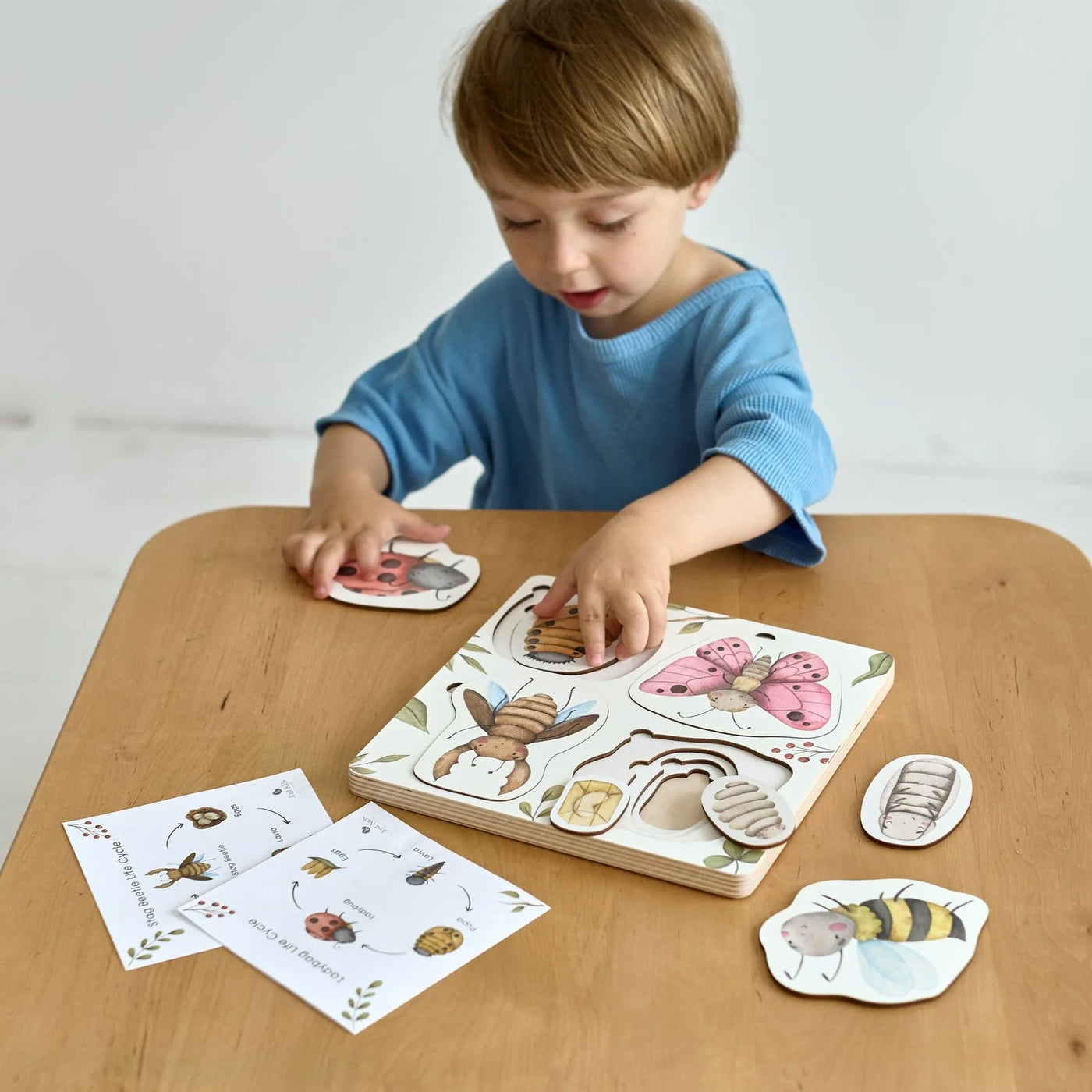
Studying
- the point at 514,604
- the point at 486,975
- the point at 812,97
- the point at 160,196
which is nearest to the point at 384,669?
the point at 514,604

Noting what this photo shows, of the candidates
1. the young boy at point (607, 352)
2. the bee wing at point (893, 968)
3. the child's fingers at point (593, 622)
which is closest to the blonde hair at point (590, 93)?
the young boy at point (607, 352)

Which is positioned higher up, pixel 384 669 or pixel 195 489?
pixel 384 669

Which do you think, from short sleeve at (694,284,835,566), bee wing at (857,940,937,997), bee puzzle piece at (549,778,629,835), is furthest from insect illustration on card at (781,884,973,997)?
short sleeve at (694,284,835,566)

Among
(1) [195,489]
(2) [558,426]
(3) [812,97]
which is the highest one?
(3) [812,97]

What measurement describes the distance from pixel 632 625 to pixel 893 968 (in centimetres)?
28

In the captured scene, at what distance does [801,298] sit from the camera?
85.1 inches

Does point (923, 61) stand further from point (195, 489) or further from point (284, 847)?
point (284, 847)

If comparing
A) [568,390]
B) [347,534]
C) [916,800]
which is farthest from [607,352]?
[916,800]

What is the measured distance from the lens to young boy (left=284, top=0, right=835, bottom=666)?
90 centimetres

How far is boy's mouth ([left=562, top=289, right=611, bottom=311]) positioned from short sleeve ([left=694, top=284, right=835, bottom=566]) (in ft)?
0.34

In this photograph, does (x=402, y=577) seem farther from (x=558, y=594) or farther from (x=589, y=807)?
(x=589, y=807)

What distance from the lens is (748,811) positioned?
2.08ft

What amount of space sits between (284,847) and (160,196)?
6.22 ft

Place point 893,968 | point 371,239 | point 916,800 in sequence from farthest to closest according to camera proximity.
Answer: point 371,239 < point 916,800 < point 893,968
